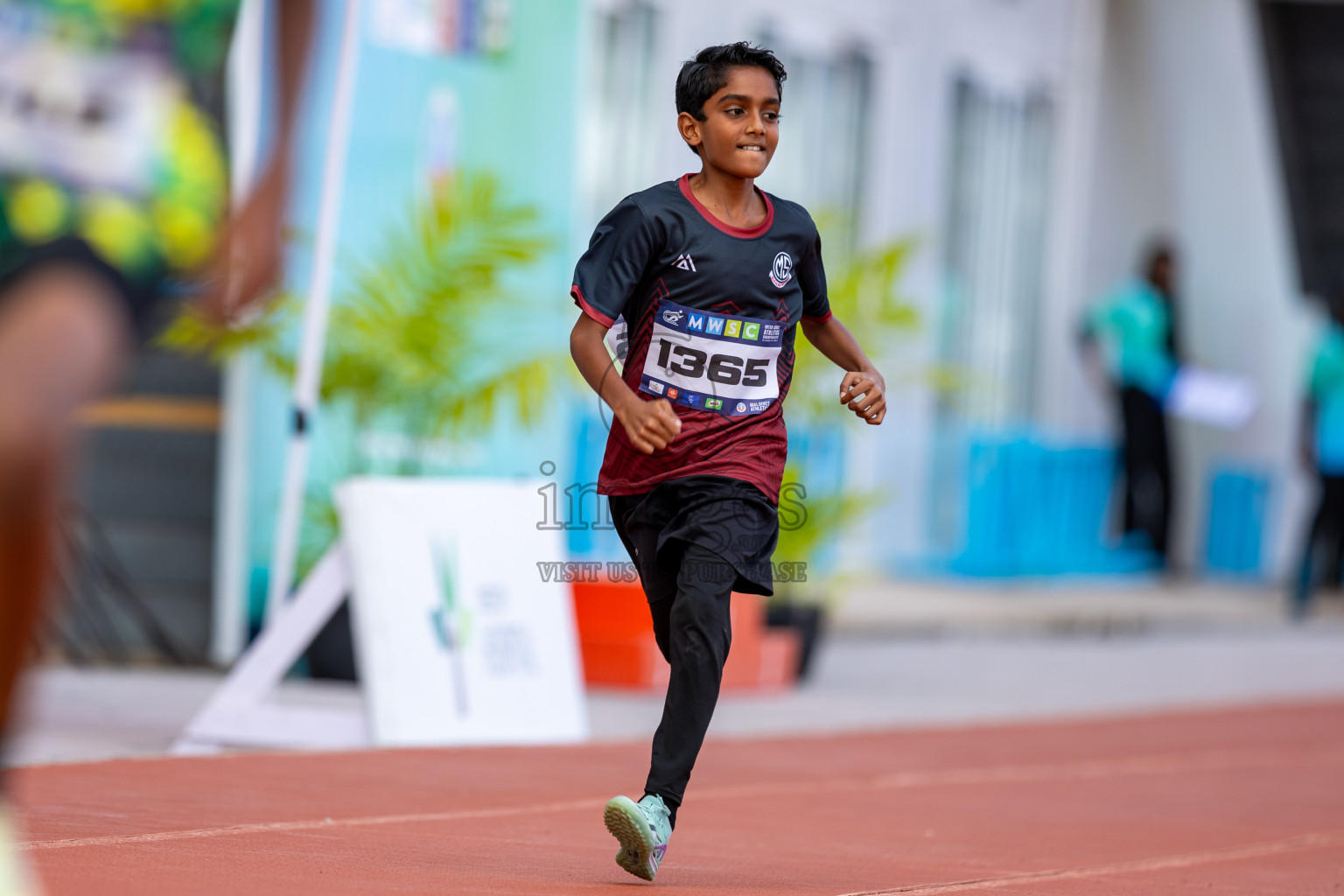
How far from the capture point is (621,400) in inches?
145

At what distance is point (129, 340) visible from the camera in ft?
5.68

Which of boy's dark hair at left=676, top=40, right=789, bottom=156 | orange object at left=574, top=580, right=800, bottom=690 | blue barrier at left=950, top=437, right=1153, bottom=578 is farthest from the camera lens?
blue barrier at left=950, top=437, right=1153, bottom=578

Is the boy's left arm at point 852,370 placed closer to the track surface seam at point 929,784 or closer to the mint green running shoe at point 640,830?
the mint green running shoe at point 640,830

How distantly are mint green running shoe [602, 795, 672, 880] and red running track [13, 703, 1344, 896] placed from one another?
8 cm

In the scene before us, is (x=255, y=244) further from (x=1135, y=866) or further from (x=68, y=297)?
(x=1135, y=866)

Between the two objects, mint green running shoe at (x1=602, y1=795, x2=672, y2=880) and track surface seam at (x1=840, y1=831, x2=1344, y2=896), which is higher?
mint green running shoe at (x1=602, y1=795, x2=672, y2=880)

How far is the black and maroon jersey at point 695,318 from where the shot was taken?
3.83 metres

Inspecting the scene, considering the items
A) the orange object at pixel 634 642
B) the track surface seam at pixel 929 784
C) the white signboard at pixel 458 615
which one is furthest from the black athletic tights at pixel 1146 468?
the white signboard at pixel 458 615

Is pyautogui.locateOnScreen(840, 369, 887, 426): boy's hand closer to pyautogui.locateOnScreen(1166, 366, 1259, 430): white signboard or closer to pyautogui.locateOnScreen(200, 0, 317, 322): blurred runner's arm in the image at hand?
pyautogui.locateOnScreen(200, 0, 317, 322): blurred runner's arm

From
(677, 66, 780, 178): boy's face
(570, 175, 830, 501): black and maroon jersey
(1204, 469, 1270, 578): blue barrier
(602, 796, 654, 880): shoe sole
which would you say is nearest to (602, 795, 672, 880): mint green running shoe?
(602, 796, 654, 880): shoe sole

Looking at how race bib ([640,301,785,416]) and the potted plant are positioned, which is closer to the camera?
race bib ([640,301,785,416])

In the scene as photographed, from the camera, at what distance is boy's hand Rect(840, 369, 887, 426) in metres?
3.82

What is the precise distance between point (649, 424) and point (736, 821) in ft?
5.83

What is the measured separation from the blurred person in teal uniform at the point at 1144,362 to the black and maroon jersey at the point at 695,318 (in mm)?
9957
